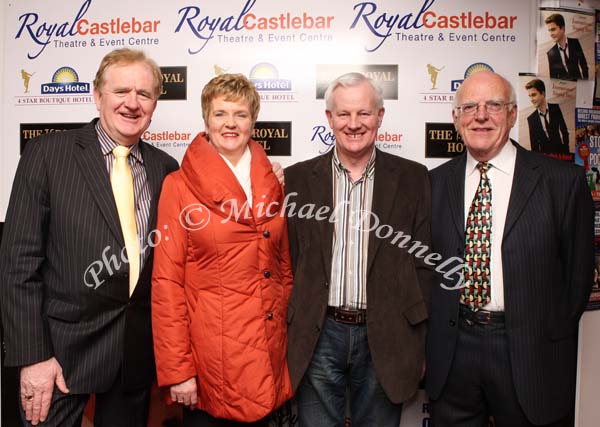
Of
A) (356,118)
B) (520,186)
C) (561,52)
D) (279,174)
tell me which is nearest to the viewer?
(520,186)

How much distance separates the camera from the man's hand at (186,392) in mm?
1552

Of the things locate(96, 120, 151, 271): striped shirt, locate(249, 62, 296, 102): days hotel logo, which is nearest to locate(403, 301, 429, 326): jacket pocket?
locate(96, 120, 151, 271): striped shirt

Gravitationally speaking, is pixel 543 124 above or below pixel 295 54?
below

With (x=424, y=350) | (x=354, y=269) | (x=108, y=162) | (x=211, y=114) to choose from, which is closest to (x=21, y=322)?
Answer: (x=108, y=162)

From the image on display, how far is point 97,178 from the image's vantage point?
165 cm

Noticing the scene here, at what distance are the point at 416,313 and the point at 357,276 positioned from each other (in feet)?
0.83

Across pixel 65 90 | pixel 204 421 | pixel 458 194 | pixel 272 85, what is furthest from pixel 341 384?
pixel 65 90

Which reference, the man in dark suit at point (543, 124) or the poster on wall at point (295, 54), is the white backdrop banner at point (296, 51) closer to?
the poster on wall at point (295, 54)

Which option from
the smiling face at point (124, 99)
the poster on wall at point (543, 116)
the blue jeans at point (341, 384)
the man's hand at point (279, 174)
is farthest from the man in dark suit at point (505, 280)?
the smiling face at point (124, 99)

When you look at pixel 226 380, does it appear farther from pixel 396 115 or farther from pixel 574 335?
pixel 396 115

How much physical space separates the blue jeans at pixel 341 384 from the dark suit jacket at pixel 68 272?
677mm

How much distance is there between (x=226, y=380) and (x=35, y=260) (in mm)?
778

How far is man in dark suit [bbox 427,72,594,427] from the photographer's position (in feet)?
5.29

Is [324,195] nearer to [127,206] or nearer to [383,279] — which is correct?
[383,279]
